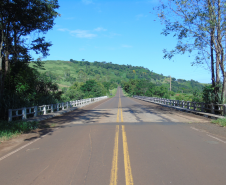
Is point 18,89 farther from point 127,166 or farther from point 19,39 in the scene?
point 127,166

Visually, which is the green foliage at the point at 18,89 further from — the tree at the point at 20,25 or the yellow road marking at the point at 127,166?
the yellow road marking at the point at 127,166

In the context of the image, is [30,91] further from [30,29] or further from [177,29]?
[177,29]

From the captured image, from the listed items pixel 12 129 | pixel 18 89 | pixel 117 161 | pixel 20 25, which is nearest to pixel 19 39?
pixel 20 25

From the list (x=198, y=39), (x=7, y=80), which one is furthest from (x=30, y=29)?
(x=198, y=39)

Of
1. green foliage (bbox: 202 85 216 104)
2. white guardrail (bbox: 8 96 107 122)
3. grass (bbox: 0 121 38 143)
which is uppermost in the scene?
green foliage (bbox: 202 85 216 104)

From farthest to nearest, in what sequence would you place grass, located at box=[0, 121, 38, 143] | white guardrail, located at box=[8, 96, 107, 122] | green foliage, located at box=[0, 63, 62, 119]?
1. green foliage, located at box=[0, 63, 62, 119]
2. white guardrail, located at box=[8, 96, 107, 122]
3. grass, located at box=[0, 121, 38, 143]

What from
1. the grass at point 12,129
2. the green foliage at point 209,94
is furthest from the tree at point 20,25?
the green foliage at point 209,94

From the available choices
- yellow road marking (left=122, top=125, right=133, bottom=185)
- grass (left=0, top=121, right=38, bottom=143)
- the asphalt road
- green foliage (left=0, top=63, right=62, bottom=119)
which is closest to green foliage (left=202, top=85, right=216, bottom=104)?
the asphalt road

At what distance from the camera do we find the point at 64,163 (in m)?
5.44

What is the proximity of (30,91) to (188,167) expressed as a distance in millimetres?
15471

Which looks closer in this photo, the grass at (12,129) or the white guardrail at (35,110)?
the grass at (12,129)

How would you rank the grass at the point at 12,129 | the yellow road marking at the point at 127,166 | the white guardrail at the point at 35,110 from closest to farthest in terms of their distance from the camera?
the yellow road marking at the point at 127,166 < the grass at the point at 12,129 < the white guardrail at the point at 35,110

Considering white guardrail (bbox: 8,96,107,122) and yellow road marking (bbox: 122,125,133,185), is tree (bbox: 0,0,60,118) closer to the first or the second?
white guardrail (bbox: 8,96,107,122)

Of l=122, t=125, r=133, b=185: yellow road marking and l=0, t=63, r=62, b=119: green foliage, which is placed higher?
l=0, t=63, r=62, b=119: green foliage
